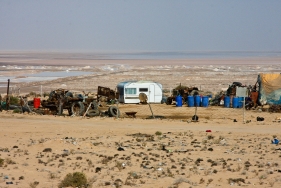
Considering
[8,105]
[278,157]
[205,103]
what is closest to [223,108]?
[205,103]

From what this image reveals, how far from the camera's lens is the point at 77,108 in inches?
1256

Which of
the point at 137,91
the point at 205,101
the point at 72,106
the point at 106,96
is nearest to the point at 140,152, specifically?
the point at 72,106

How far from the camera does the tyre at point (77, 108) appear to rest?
31.6 m

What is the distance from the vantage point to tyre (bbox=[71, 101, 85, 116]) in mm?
31562

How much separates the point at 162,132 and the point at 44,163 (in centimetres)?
946

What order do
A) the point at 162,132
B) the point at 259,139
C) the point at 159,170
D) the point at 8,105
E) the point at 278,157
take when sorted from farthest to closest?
the point at 8,105, the point at 162,132, the point at 259,139, the point at 278,157, the point at 159,170

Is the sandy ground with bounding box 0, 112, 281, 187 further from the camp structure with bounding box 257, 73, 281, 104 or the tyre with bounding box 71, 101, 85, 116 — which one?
the camp structure with bounding box 257, 73, 281, 104

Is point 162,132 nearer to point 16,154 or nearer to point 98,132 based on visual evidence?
point 98,132

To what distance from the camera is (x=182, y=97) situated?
39062 mm

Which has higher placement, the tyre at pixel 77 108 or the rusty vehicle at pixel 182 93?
the rusty vehicle at pixel 182 93

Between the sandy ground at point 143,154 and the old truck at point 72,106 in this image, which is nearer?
the sandy ground at point 143,154

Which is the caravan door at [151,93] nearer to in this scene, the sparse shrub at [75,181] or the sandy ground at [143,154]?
the sandy ground at [143,154]

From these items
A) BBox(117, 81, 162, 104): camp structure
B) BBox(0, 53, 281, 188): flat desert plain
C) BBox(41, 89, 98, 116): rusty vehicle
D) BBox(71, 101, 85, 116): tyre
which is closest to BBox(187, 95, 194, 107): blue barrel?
BBox(117, 81, 162, 104): camp structure

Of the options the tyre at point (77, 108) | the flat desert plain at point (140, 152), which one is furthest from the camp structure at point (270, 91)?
the tyre at point (77, 108)
